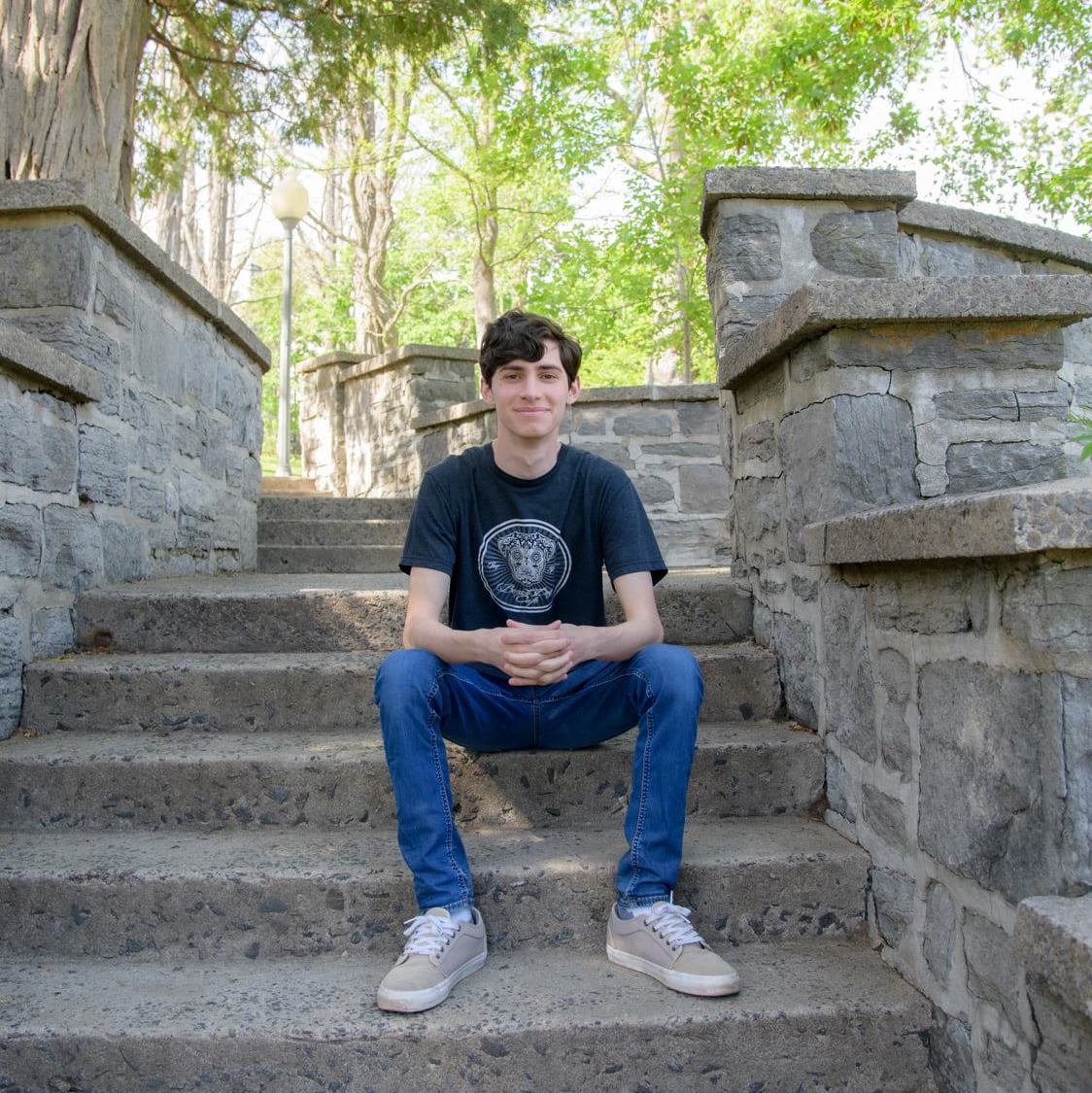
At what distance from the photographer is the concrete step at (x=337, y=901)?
1942 mm

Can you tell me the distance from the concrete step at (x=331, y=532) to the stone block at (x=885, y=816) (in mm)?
3207

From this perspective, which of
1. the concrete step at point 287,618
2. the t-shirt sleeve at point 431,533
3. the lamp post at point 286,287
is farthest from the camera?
the lamp post at point 286,287

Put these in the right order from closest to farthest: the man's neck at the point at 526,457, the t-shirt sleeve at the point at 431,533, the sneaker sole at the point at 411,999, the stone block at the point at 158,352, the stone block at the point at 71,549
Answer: the sneaker sole at the point at 411,999 < the t-shirt sleeve at the point at 431,533 < the man's neck at the point at 526,457 < the stone block at the point at 71,549 < the stone block at the point at 158,352

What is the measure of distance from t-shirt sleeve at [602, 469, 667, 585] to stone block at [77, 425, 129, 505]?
171cm

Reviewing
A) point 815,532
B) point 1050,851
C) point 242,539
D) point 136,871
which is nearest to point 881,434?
point 815,532

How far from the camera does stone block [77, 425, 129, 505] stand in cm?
295

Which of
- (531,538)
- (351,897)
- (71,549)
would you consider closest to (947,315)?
(531,538)

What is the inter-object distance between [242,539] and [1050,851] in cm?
379

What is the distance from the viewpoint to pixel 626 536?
7.25 feet

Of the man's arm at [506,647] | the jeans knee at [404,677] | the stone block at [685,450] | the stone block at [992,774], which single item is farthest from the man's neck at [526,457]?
the stone block at [685,450]

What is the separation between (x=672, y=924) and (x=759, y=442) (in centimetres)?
139

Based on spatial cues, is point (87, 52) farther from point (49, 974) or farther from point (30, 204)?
point (49, 974)

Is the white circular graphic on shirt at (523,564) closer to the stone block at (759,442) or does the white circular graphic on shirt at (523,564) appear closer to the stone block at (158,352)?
the stone block at (759,442)

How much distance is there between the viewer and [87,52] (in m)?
3.82
